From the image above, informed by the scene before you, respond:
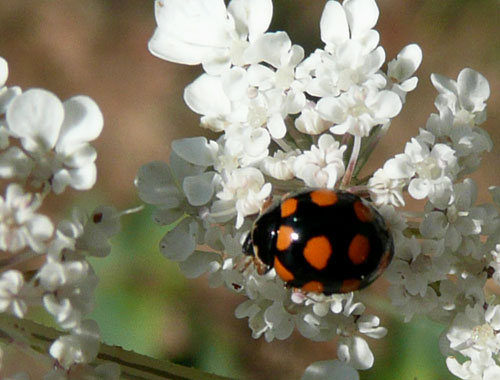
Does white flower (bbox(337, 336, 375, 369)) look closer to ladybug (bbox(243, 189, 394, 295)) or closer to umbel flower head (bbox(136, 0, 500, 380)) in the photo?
umbel flower head (bbox(136, 0, 500, 380))

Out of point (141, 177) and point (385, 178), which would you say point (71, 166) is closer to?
point (141, 177)

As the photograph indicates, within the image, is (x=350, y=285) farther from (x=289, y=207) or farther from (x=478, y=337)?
(x=478, y=337)

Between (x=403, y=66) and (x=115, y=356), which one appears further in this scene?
(x=403, y=66)

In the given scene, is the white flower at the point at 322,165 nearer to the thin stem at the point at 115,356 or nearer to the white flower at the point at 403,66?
the white flower at the point at 403,66

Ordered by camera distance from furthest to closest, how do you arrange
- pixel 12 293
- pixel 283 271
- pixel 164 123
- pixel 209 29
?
pixel 164 123 → pixel 209 29 → pixel 283 271 → pixel 12 293

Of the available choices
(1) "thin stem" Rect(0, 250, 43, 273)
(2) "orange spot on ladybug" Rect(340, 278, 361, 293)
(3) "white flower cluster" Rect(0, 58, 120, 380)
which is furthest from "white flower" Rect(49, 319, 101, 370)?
(2) "orange spot on ladybug" Rect(340, 278, 361, 293)

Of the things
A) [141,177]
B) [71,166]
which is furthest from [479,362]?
[71,166]

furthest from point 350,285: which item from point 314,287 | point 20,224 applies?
point 20,224

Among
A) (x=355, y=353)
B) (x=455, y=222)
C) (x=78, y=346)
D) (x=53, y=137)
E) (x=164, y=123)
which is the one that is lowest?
(x=164, y=123)
